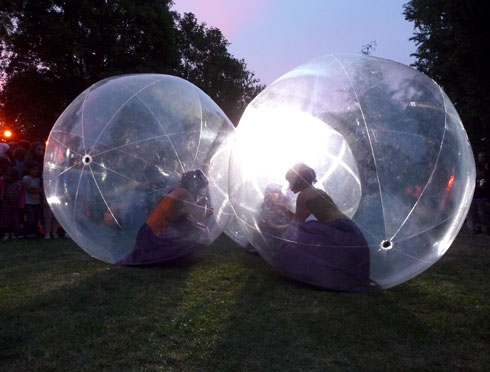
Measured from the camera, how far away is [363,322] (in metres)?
3.55

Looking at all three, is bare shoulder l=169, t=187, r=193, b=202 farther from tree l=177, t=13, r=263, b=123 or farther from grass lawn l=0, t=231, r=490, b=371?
tree l=177, t=13, r=263, b=123

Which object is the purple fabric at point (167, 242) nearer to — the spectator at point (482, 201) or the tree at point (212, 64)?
Result: the spectator at point (482, 201)

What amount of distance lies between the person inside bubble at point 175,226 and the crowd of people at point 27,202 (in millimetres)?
3749

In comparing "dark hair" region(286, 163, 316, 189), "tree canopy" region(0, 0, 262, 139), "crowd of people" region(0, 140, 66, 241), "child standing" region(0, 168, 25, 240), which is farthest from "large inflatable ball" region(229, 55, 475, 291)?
"tree canopy" region(0, 0, 262, 139)

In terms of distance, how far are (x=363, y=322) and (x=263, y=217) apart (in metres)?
1.30

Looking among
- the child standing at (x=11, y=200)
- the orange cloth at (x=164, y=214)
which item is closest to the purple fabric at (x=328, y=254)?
the orange cloth at (x=164, y=214)

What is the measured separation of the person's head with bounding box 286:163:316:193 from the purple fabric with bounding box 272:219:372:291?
34cm

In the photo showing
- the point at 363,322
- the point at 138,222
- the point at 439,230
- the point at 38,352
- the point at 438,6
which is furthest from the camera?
the point at 438,6

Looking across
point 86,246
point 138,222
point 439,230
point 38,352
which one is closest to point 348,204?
point 439,230

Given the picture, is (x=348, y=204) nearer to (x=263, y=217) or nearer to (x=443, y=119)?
(x=263, y=217)

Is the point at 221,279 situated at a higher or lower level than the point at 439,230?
lower

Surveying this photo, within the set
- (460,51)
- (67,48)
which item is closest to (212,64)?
(67,48)

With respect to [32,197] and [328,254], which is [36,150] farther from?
Answer: [328,254]

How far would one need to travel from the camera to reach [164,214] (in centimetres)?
495
